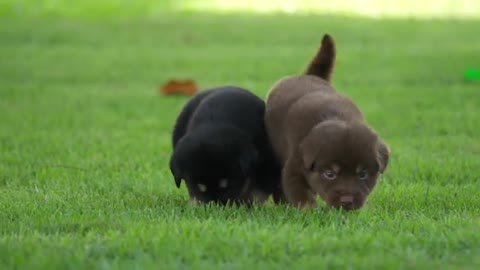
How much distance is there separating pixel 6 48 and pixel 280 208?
1196cm

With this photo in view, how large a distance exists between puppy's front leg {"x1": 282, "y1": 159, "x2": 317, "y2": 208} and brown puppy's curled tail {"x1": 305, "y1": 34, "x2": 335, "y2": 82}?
122 cm

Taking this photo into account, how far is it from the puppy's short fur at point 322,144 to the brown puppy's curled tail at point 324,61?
2cm

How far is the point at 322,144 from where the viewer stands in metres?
5.93

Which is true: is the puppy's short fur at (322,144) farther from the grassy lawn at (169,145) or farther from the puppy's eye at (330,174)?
the grassy lawn at (169,145)

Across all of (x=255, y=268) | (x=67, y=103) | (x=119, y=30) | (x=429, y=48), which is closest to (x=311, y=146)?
(x=255, y=268)

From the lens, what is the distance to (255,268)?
4.63m

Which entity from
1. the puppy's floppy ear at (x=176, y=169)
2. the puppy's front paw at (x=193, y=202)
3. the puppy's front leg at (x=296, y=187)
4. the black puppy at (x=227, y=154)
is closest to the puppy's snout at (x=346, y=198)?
the puppy's front leg at (x=296, y=187)

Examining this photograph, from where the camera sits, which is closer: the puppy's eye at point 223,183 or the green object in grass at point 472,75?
the puppy's eye at point 223,183

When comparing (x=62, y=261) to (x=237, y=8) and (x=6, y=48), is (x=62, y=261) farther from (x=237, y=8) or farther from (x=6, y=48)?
(x=237, y=8)

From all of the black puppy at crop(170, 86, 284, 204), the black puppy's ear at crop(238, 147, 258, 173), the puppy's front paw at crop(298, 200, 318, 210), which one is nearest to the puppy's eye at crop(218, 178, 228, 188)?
the black puppy at crop(170, 86, 284, 204)

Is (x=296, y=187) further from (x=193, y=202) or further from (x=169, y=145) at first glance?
(x=169, y=145)

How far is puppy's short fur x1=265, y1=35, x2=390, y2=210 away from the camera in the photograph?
5906 millimetres

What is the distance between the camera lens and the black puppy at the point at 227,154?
652cm

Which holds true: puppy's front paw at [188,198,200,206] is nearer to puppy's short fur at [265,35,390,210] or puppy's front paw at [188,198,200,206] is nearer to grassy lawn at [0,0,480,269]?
grassy lawn at [0,0,480,269]
